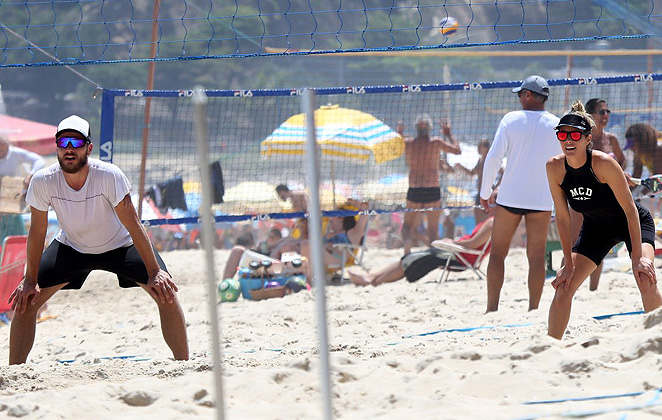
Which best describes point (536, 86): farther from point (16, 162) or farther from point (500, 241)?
point (16, 162)

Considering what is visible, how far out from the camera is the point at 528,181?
18.9 ft

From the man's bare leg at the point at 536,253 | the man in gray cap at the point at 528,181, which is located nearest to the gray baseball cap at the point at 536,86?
the man in gray cap at the point at 528,181

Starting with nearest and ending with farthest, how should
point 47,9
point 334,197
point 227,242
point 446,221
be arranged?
point 334,197 → point 446,221 → point 227,242 → point 47,9

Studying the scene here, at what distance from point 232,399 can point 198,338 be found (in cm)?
240

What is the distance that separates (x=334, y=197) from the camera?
27.3 ft

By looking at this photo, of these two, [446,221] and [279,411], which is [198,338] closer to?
[279,411]

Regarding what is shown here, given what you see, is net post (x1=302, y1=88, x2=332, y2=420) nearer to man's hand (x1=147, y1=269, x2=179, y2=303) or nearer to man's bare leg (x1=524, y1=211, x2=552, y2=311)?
man's hand (x1=147, y1=269, x2=179, y2=303)

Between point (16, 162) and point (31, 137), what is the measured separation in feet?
9.11

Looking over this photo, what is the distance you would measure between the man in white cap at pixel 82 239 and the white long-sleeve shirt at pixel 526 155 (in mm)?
2381

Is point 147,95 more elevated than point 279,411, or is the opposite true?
point 147,95

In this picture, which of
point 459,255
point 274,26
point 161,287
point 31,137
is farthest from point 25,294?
point 274,26

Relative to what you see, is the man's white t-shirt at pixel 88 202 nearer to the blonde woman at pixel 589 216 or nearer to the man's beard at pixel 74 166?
the man's beard at pixel 74 166

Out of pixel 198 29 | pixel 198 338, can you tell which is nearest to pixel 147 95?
pixel 198 338

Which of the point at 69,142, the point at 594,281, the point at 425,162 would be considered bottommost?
the point at 594,281
